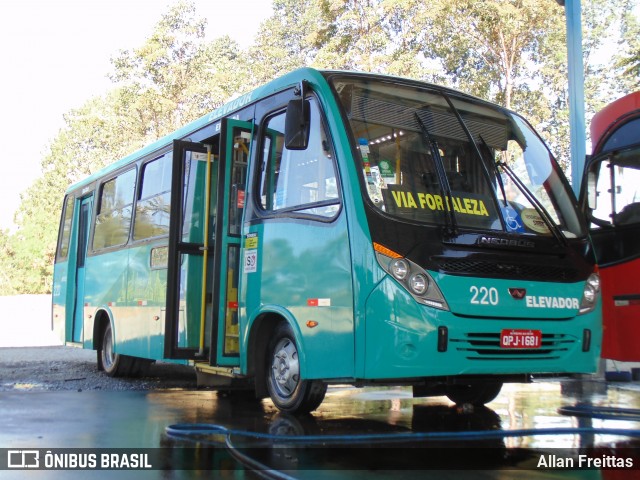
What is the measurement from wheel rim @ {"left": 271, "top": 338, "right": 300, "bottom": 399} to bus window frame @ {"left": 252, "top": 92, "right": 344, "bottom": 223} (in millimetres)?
1147

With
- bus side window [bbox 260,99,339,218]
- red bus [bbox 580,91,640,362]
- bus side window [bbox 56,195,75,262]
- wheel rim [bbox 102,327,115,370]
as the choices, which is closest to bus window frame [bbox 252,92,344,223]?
bus side window [bbox 260,99,339,218]

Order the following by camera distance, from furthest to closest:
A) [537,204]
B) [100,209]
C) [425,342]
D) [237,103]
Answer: [100,209] < [237,103] < [537,204] < [425,342]

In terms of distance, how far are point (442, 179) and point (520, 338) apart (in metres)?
1.43

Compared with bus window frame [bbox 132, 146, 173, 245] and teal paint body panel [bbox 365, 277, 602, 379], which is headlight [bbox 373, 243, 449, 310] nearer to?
teal paint body panel [bbox 365, 277, 602, 379]

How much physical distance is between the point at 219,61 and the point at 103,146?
9387mm

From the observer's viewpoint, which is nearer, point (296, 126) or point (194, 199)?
point (296, 126)

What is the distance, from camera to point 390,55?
2697cm

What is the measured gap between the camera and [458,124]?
6.69 m

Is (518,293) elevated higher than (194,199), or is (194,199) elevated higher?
(194,199)

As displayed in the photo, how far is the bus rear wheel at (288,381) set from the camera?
6.42m

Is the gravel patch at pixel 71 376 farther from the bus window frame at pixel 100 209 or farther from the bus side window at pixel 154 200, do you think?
the bus side window at pixel 154 200

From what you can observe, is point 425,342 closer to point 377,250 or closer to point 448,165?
point 377,250

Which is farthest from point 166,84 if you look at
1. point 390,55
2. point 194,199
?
point 194,199

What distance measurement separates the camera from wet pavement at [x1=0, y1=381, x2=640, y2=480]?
15.5 ft
